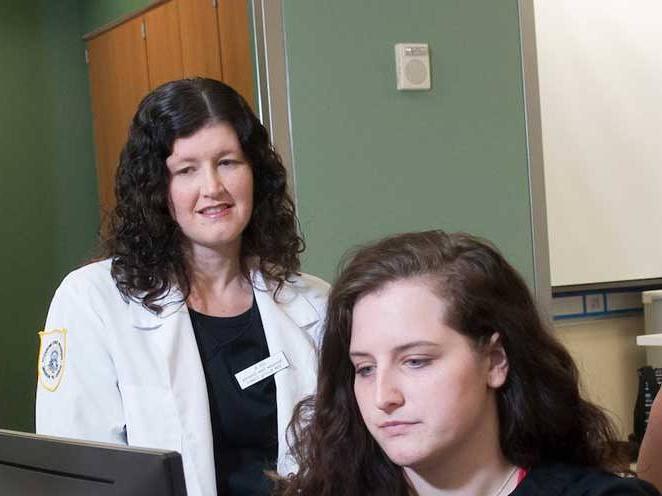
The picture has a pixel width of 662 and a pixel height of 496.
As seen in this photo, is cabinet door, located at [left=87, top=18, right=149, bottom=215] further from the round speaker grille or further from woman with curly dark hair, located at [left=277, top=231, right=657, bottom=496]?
woman with curly dark hair, located at [left=277, top=231, right=657, bottom=496]

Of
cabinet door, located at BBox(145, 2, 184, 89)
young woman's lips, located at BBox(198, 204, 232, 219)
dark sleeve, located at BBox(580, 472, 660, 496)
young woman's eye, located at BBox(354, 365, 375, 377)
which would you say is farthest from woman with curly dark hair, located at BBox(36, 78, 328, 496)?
cabinet door, located at BBox(145, 2, 184, 89)

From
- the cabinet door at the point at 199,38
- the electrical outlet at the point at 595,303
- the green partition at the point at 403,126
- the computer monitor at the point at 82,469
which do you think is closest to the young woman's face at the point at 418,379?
the computer monitor at the point at 82,469

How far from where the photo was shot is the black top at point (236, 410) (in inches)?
79.6

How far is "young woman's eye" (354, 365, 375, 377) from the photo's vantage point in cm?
139

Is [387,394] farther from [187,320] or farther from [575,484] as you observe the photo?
[187,320]

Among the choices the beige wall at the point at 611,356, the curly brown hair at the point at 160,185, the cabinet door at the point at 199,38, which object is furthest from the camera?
the beige wall at the point at 611,356

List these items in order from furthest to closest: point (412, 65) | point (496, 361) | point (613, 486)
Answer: point (412, 65) < point (496, 361) < point (613, 486)

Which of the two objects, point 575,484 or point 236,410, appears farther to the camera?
point 236,410

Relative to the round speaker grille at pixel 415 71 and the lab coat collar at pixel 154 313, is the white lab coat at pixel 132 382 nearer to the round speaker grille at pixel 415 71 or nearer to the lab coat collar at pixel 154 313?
the lab coat collar at pixel 154 313

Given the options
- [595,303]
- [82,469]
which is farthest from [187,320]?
[595,303]

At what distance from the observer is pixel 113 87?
15.1ft

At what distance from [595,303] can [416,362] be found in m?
3.20

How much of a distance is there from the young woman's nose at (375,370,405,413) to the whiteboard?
303 centimetres

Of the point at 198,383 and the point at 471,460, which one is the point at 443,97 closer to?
the point at 198,383
